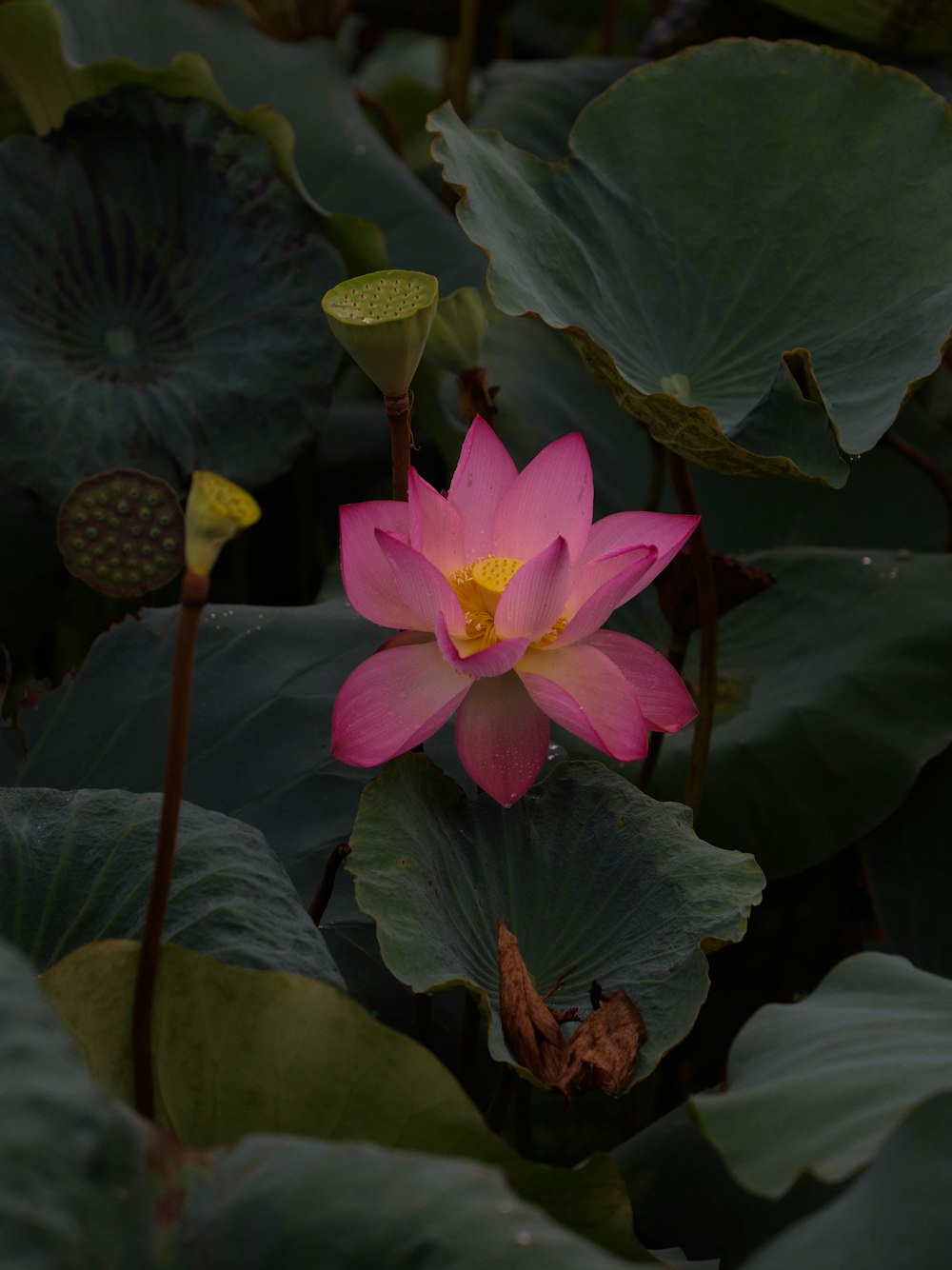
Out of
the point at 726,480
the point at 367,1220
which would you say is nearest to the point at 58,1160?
the point at 367,1220

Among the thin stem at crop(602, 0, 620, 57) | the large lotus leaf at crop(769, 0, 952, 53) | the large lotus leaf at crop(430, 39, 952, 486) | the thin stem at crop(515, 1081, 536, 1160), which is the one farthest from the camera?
the thin stem at crop(602, 0, 620, 57)

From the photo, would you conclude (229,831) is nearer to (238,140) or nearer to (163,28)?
(238,140)

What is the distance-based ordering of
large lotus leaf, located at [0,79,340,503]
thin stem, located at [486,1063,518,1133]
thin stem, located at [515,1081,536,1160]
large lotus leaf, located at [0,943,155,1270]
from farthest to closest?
1. large lotus leaf, located at [0,79,340,503]
2. thin stem, located at [515,1081,536,1160]
3. thin stem, located at [486,1063,518,1133]
4. large lotus leaf, located at [0,943,155,1270]

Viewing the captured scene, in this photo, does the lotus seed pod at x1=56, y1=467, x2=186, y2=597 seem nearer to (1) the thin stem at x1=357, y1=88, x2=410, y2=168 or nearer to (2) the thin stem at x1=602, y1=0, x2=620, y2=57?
(1) the thin stem at x1=357, y1=88, x2=410, y2=168

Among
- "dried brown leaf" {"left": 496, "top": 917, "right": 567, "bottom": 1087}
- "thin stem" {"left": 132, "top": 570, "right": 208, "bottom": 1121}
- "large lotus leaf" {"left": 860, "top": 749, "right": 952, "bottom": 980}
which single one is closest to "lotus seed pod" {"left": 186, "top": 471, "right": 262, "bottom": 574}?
"thin stem" {"left": 132, "top": 570, "right": 208, "bottom": 1121}

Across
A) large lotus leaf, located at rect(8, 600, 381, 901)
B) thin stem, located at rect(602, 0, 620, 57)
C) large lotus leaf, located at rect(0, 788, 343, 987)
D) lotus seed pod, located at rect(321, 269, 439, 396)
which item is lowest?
large lotus leaf, located at rect(8, 600, 381, 901)

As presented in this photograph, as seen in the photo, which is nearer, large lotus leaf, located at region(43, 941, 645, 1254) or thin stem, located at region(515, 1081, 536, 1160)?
large lotus leaf, located at region(43, 941, 645, 1254)

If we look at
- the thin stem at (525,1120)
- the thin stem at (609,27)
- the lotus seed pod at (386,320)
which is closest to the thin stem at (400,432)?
the lotus seed pod at (386,320)

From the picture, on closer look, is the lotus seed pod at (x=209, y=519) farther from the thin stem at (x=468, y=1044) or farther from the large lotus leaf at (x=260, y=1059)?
the thin stem at (x=468, y=1044)
